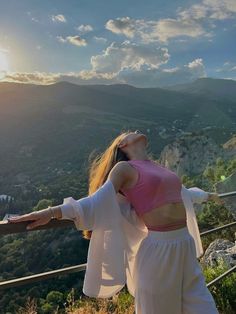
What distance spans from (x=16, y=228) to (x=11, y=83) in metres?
104

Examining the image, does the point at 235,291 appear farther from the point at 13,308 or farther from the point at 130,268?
the point at 13,308

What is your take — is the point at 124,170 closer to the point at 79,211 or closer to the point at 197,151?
the point at 79,211

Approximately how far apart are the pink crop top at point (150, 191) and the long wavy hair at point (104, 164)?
0.16 meters

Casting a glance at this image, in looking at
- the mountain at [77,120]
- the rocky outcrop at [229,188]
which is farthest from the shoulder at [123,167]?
the mountain at [77,120]

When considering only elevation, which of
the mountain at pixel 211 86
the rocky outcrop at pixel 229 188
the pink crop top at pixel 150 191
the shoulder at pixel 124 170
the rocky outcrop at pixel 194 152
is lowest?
the rocky outcrop at pixel 194 152

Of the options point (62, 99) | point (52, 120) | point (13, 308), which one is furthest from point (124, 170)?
point (62, 99)

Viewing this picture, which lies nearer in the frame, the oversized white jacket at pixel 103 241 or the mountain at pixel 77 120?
the oversized white jacket at pixel 103 241

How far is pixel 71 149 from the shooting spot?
59906mm

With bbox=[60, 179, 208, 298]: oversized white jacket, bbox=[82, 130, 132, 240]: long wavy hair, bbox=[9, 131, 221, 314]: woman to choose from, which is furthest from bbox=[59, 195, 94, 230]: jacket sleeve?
bbox=[82, 130, 132, 240]: long wavy hair

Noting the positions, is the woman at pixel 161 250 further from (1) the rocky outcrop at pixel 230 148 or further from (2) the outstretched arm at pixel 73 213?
(1) the rocky outcrop at pixel 230 148

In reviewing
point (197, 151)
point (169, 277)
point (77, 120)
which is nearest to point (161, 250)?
point (169, 277)

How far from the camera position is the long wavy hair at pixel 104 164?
7.54ft

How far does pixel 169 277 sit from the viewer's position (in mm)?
2109

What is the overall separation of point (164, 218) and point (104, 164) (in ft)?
1.49
